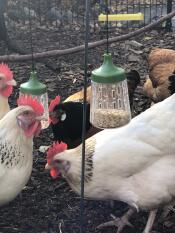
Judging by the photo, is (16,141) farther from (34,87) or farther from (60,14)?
(60,14)

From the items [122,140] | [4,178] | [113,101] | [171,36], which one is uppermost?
[113,101]

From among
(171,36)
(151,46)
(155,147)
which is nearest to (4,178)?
(155,147)

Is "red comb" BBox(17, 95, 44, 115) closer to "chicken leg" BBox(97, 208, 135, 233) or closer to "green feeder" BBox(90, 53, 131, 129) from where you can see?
"green feeder" BBox(90, 53, 131, 129)

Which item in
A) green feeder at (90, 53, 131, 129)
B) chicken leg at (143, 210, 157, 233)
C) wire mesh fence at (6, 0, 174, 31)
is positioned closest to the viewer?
green feeder at (90, 53, 131, 129)

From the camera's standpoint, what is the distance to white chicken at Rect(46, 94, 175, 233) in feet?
8.67

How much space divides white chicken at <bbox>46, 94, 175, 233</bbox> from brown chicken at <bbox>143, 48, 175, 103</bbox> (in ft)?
5.08

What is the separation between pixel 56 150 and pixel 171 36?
5.15m

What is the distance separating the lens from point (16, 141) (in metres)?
2.73

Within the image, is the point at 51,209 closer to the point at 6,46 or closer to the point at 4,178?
the point at 4,178

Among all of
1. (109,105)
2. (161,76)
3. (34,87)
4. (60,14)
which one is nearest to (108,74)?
(109,105)

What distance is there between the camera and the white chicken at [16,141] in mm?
2686

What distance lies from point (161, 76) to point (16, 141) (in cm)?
213

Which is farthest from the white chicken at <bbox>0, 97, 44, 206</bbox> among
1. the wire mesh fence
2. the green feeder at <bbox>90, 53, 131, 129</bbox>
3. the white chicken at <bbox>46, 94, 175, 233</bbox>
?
the wire mesh fence

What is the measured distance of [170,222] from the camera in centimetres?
295
